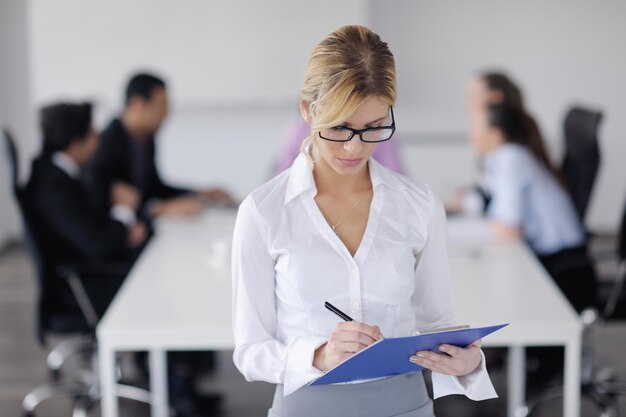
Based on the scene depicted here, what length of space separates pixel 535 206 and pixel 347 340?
241 centimetres

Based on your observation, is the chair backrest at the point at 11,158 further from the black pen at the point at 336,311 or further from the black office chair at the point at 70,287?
the black pen at the point at 336,311

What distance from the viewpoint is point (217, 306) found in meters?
2.95

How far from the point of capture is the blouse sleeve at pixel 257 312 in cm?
172

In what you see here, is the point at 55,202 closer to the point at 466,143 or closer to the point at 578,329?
the point at 578,329

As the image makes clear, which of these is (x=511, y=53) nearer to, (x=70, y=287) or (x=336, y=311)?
(x=70, y=287)

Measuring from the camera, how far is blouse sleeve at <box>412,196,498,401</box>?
176cm

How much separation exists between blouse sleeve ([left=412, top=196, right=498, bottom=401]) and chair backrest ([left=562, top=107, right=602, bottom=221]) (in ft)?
7.80

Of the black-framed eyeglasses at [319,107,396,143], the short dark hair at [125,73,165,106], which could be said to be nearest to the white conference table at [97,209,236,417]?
the short dark hair at [125,73,165,106]

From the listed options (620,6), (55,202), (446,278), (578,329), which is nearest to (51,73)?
(55,202)

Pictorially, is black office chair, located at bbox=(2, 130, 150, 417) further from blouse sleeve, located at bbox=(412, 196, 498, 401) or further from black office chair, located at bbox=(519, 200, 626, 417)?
blouse sleeve, located at bbox=(412, 196, 498, 401)

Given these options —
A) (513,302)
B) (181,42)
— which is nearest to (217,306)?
(513,302)

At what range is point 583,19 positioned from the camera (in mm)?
6531

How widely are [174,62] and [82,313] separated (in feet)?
9.47

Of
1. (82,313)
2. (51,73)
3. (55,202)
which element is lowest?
(82,313)
